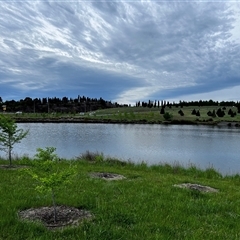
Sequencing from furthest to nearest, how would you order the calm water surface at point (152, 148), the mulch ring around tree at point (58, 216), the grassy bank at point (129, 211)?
the calm water surface at point (152, 148), the mulch ring around tree at point (58, 216), the grassy bank at point (129, 211)

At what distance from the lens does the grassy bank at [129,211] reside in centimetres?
512

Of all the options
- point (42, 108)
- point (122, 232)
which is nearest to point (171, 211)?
point (122, 232)

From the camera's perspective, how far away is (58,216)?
243 inches

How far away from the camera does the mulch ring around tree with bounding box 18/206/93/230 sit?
223 inches

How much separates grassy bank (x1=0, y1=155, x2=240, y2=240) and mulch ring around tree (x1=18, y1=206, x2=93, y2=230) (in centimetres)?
21

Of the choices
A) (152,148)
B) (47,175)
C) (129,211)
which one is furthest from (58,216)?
(152,148)

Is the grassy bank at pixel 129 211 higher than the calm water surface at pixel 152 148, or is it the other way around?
the grassy bank at pixel 129 211

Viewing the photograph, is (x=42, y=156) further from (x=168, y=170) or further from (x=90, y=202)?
(x=168, y=170)

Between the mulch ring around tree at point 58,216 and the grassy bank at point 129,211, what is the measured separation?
21 cm

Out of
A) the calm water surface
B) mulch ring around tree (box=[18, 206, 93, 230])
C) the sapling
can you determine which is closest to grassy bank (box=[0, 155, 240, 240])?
mulch ring around tree (box=[18, 206, 93, 230])

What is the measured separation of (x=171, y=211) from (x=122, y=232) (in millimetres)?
1917

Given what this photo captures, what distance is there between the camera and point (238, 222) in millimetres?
6195

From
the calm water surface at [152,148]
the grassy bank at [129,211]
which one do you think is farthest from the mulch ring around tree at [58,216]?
the calm water surface at [152,148]

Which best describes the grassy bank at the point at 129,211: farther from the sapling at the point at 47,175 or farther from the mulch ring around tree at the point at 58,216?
the sapling at the point at 47,175
